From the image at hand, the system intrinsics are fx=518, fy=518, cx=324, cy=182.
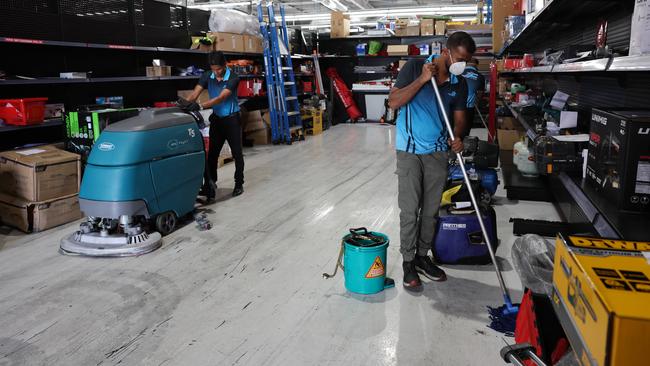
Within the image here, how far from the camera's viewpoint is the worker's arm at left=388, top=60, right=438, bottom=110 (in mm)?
2707

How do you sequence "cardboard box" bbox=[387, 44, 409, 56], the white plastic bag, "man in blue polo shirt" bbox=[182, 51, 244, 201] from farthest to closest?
"cardboard box" bbox=[387, 44, 409, 56]
the white plastic bag
"man in blue polo shirt" bbox=[182, 51, 244, 201]

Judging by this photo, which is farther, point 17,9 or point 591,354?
point 17,9

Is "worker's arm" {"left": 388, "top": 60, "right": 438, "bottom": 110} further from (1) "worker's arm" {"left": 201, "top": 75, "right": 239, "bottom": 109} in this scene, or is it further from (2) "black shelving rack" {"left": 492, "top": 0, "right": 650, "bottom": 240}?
(1) "worker's arm" {"left": 201, "top": 75, "right": 239, "bottom": 109}

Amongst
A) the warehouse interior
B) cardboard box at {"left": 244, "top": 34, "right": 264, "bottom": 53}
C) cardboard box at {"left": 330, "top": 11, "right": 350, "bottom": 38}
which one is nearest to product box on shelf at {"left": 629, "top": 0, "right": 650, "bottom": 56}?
the warehouse interior

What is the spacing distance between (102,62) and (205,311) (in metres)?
4.78

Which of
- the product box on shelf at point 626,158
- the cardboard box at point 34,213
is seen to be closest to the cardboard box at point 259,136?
the cardboard box at point 34,213

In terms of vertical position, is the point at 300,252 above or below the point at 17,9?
below

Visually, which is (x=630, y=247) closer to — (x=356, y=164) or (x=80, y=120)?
(x=80, y=120)

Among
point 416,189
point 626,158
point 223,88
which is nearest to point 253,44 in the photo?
point 223,88

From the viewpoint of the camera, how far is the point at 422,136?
116 inches

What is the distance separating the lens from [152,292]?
10.2 feet

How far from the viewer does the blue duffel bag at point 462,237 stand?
11.0 feet

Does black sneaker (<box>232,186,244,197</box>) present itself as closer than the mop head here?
No

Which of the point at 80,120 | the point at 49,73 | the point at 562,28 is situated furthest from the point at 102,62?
the point at 562,28
